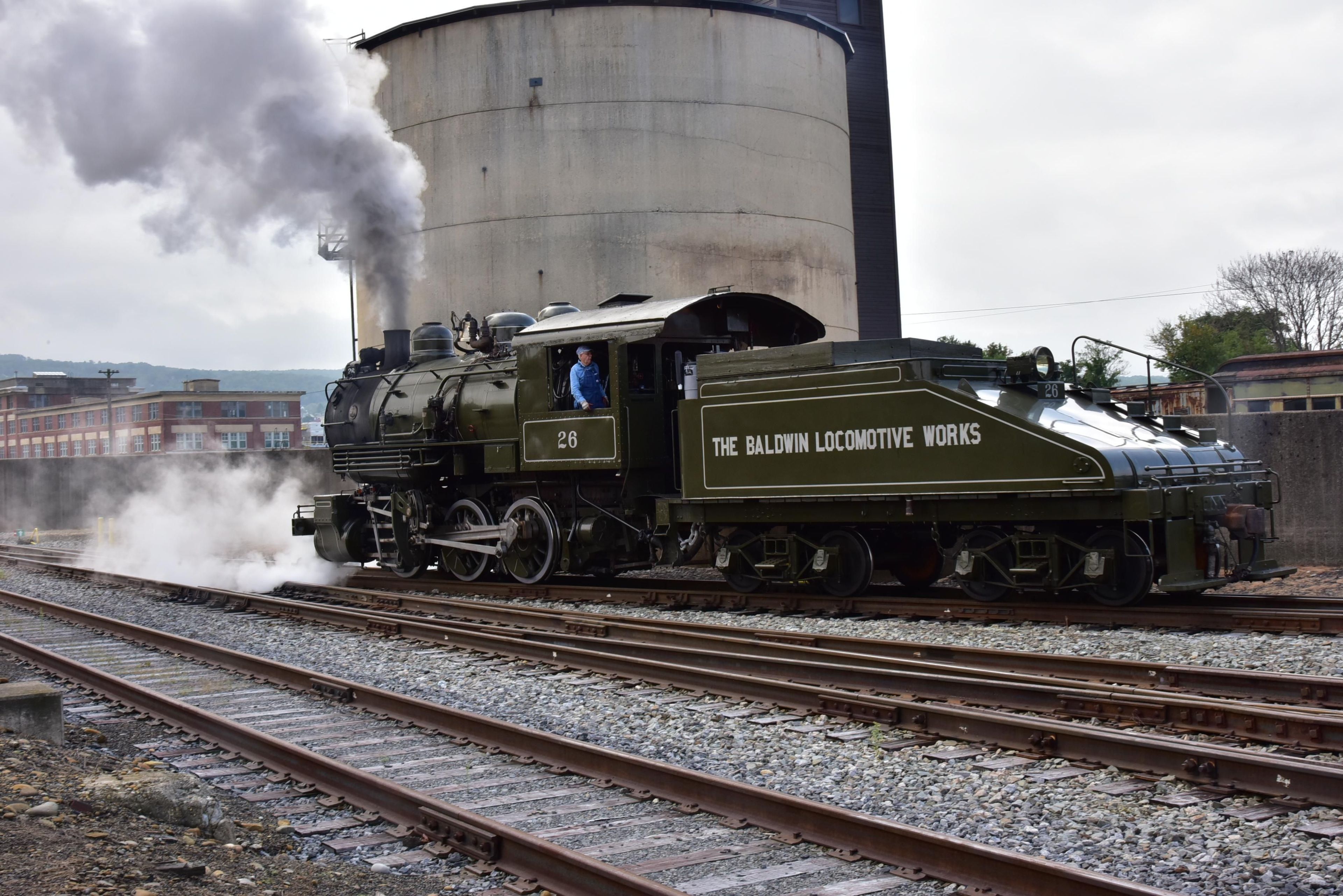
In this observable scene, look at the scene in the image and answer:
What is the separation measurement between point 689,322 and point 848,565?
3241 mm

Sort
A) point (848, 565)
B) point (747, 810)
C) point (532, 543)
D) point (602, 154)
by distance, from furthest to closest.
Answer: point (602, 154) → point (532, 543) → point (848, 565) → point (747, 810)

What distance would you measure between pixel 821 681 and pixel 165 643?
609 centimetres

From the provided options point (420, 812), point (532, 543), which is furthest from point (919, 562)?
point (420, 812)

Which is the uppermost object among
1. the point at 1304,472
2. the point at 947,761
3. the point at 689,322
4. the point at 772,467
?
the point at 689,322

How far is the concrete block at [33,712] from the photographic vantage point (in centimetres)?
687

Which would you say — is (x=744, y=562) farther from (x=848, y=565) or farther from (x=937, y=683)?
(x=937, y=683)

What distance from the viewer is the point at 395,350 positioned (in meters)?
17.2

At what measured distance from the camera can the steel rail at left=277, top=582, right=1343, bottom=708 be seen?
695 centimetres

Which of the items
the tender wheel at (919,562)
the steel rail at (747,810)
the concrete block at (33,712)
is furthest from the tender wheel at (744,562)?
the concrete block at (33,712)

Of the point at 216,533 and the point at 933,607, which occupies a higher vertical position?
the point at 216,533

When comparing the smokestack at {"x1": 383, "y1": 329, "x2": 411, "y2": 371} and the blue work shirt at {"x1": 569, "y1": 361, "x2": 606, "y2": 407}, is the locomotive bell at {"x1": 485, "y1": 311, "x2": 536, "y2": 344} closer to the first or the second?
the smokestack at {"x1": 383, "y1": 329, "x2": 411, "y2": 371}

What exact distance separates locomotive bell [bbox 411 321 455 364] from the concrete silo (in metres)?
9.76

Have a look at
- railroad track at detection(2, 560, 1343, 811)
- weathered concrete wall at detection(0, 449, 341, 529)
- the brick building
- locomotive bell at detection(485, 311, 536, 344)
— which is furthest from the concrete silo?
the brick building

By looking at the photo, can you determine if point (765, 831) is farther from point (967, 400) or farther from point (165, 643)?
point (165, 643)
